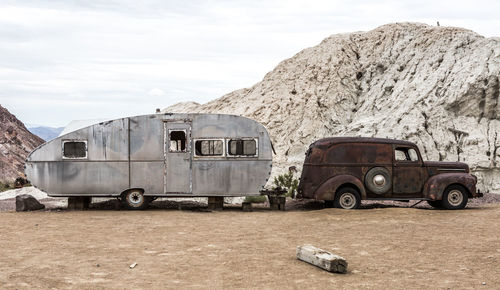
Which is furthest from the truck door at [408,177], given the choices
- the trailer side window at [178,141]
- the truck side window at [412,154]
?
the trailer side window at [178,141]

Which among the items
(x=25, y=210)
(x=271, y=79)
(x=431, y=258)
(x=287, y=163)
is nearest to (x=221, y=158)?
(x=25, y=210)

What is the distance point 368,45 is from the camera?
36500 millimetres

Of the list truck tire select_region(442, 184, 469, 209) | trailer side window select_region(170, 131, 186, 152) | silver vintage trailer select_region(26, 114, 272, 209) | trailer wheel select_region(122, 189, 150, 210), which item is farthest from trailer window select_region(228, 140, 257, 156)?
truck tire select_region(442, 184, 469, 209)

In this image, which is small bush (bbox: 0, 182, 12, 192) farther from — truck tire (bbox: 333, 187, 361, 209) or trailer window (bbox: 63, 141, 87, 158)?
truck tire (bbox: 333, 187, 361, 209)

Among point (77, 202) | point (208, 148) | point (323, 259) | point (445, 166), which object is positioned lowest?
point (323, 259)

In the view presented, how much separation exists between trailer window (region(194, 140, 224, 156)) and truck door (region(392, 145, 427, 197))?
5.50 meters

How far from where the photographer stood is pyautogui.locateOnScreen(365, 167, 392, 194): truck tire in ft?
53.4

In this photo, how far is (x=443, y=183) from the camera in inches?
639

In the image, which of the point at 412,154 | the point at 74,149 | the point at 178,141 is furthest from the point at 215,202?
the point at 412,154

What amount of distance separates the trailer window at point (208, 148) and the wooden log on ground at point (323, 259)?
25.9 feet

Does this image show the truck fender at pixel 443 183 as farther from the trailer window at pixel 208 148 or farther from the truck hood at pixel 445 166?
the trailer window at pixel 208 148

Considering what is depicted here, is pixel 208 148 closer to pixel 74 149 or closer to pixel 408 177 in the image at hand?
pixel 74 149

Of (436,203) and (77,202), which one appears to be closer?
(436,203)

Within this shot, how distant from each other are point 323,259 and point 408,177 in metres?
8.41
